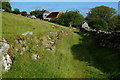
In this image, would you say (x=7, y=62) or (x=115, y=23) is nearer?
(x=7, y=62)

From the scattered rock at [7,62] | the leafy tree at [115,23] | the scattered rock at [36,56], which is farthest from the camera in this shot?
the leafy tree at [115,23]

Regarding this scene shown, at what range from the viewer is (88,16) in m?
90.6

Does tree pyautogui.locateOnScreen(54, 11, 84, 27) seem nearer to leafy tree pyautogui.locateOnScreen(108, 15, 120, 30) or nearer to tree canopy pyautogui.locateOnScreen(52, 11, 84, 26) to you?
tree canopy pyautogui.locateOnScreen(52, 11, 84, 26)

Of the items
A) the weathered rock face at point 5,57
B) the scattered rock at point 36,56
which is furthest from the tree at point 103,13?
the weathered rock face at point 5,57

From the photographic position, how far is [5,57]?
1003 cm

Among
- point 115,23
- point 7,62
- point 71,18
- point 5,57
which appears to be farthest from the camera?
point 115,23

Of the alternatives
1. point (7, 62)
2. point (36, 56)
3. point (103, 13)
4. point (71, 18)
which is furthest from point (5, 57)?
point (103, 13)

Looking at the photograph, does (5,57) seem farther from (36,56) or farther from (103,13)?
(103,13)

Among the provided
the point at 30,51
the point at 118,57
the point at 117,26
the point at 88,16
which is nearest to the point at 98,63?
the point at 118,57

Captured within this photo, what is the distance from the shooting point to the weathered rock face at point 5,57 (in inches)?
376

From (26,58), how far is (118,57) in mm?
9256

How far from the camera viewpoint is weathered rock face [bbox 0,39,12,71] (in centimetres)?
954

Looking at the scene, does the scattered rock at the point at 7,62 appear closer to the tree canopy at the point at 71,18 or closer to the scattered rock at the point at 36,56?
the scattered rock at the point at 36,56

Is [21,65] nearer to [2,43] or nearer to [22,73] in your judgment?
[22,73]
